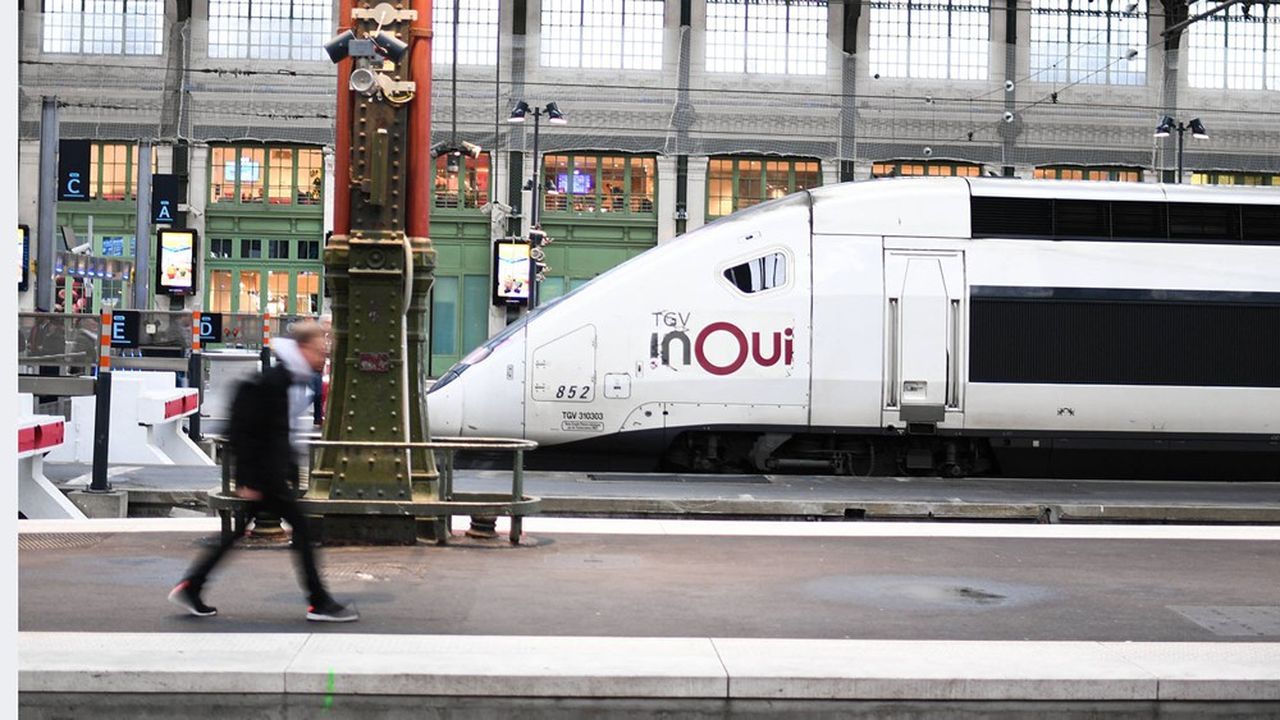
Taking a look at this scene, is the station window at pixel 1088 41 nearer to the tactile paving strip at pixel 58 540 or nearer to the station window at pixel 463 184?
the station window at pixel 463 184

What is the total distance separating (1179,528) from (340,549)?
716cm

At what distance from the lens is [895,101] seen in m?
45.8

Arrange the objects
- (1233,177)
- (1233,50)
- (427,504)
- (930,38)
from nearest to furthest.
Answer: (427,504) < (930,38) < (1233,50) < (1233,177)

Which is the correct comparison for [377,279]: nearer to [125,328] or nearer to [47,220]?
[47,220]

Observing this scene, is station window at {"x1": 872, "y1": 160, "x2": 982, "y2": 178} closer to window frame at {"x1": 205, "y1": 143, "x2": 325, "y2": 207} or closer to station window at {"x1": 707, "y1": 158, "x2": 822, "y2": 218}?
station window at {"x1": 707, "y1": 158, "x2": 822, "y2": 218}

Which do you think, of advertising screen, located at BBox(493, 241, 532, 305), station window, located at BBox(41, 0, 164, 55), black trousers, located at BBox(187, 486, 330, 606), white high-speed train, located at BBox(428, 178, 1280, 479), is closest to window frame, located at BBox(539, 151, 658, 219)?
advertising screen, located at BBox(493, 241, 532, 305)

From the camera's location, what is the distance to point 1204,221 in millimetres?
18000

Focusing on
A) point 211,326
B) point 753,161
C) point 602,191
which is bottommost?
point 211,326

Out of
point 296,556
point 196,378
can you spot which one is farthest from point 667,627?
point 196,378

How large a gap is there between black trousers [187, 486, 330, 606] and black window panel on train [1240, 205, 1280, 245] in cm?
1368

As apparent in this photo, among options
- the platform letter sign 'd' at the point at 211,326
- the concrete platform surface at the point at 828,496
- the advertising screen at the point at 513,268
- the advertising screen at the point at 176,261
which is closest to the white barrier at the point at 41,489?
the concrete platform surface at the point at 828,496

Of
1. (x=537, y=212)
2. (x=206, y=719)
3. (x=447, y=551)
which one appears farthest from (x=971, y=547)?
(x=537, y=212)

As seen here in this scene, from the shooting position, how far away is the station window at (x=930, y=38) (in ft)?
152

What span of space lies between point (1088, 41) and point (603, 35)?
1508 cm
